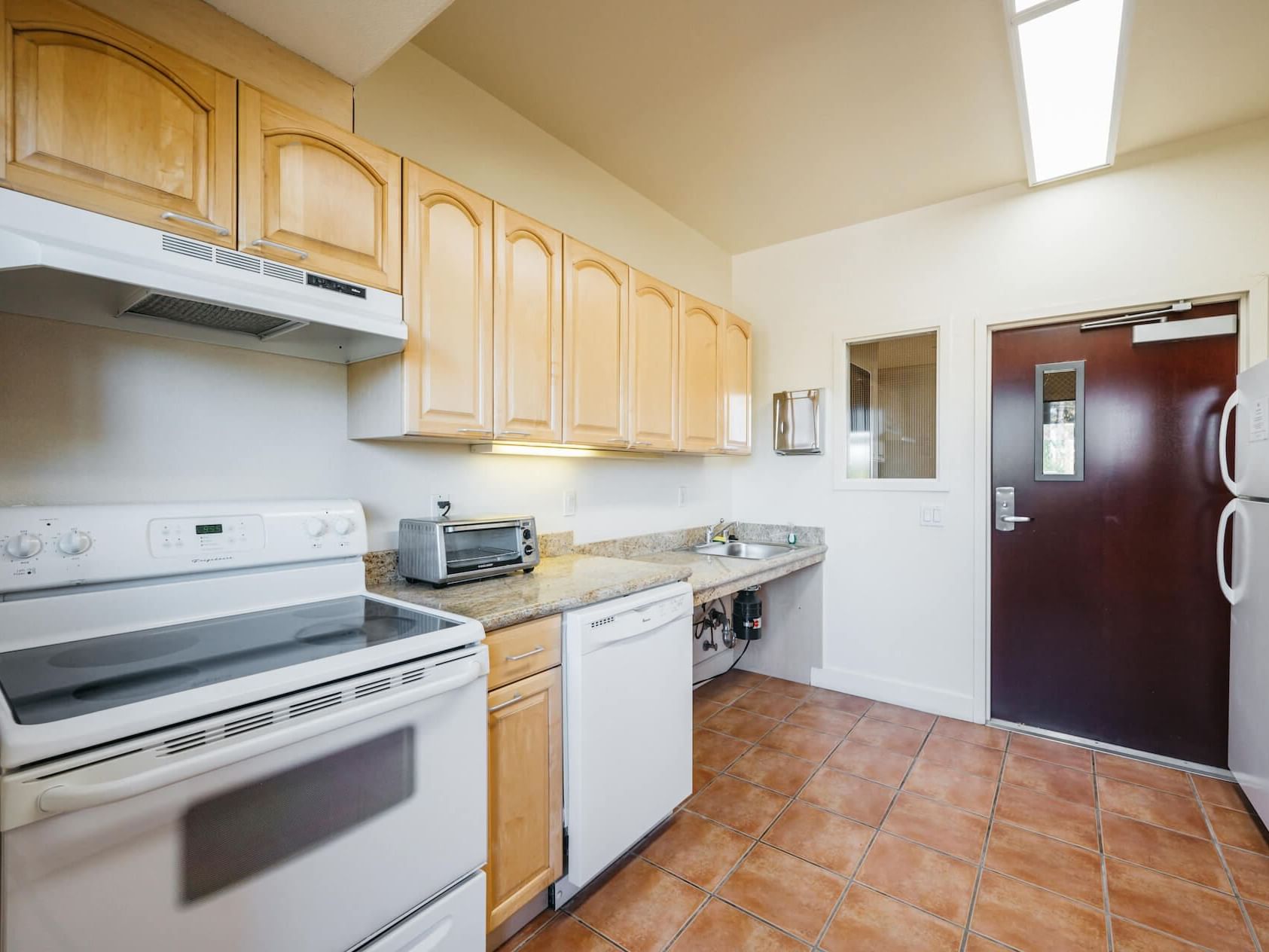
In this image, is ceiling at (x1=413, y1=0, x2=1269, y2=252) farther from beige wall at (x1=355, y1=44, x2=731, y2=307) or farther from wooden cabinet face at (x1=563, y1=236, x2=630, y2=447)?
wooden cabinet face at (x1=563, y1=236, x2=630, y2=447)

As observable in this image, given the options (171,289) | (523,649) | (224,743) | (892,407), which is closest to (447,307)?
(171,289)

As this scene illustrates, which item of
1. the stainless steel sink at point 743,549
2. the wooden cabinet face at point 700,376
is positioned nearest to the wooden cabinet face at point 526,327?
the wooden cabinet face at point 700,376

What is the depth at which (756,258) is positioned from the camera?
368cm

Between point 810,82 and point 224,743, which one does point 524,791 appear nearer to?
point 224,743

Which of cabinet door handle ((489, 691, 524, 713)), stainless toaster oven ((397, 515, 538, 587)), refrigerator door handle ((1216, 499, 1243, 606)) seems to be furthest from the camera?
refrigerator door handle ((1216, 499, 1243, 606))

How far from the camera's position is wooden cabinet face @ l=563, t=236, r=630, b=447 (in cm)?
219

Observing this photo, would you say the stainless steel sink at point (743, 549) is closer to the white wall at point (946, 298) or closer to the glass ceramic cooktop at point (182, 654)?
the white wall at point (946, 298)

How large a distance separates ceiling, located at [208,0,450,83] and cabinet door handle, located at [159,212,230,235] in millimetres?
529

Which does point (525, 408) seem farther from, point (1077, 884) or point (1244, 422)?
point (1244, 422)

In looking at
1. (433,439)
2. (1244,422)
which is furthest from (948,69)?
(433,439)

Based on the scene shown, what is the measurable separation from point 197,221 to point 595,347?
4.36 ft

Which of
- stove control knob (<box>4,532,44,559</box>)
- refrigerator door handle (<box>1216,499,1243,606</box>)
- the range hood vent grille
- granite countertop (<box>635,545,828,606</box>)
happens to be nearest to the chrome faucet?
granite countertop (<box>635,545,828,606</box>)

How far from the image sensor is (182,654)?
1154 millimetres

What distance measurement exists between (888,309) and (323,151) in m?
2.78
